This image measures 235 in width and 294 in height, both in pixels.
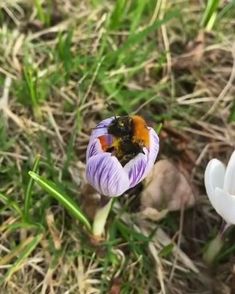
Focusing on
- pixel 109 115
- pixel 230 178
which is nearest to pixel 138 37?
pixel 109 115

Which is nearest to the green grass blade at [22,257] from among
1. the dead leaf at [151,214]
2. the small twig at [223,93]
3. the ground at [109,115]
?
the ground at [109,115]

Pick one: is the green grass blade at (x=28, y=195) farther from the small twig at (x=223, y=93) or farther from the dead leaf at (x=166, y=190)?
the small twig at (x=223, y=93)

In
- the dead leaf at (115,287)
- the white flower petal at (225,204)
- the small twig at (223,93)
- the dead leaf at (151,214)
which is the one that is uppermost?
the white flower petal at (225,204)

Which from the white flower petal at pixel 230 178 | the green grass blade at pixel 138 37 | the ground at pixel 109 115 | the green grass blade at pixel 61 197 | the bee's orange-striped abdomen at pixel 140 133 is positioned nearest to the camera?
the bee's orange-striped abdomen at pixel 140 133

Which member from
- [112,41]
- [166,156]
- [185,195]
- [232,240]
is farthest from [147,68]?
[232,240]

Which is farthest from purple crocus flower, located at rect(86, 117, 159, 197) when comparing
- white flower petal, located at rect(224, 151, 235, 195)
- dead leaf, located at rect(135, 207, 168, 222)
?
dead leaf, located at rect(135, 207, 168, 222)

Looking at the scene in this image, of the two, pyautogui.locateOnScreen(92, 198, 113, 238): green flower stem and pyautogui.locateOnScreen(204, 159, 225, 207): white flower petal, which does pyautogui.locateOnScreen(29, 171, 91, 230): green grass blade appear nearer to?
pyautogui.locateOnScreen(92, 198, 113, 238): green flower stem

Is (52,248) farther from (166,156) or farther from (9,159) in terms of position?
(166,156)
